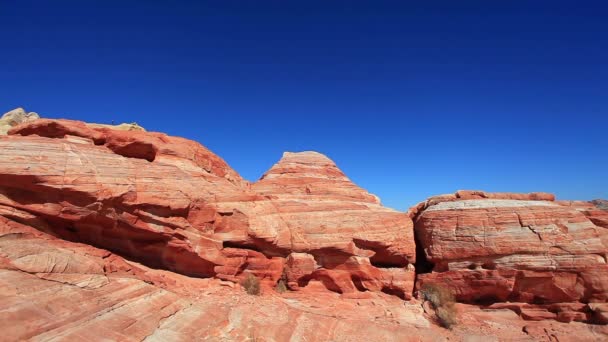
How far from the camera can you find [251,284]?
17.4m

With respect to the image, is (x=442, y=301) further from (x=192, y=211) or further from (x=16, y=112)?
(x=16, y=112)

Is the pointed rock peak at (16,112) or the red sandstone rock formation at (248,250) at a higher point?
the pointed rock peak at (16,112)

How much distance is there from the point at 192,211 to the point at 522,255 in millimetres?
19851

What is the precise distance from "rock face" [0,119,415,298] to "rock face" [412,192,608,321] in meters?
2.25

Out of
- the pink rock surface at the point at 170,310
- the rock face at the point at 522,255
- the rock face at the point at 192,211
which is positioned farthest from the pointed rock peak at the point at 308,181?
the pink rock surface at the point at 170,310

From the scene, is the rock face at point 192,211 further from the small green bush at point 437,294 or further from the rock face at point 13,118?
the rock face at point 13,118

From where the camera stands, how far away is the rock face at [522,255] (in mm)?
19484

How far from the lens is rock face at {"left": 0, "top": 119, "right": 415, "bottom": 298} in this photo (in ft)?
45.2

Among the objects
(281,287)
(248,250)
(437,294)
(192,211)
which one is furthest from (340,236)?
(192,211)

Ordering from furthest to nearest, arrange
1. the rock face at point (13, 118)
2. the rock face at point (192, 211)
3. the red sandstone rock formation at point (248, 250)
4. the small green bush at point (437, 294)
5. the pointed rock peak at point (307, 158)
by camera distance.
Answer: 1. the pointed rock peak at point (307, 158)
2. the rock face at point (13, 118)
3. the small green bush at point (437, 294)
4. the rock face at point (192, 211)
5. the red sandstone rock formation at point (248, 250)

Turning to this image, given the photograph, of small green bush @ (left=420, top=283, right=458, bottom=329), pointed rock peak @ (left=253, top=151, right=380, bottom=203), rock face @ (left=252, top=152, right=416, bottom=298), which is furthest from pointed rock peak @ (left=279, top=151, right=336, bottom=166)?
small green bush @ (left=420, top=283, right=458, bottom=329)

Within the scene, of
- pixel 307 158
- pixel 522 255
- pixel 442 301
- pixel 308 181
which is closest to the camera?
pixel 442 301

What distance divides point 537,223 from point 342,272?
12.9 m

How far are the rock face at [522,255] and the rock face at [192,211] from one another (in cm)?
225
